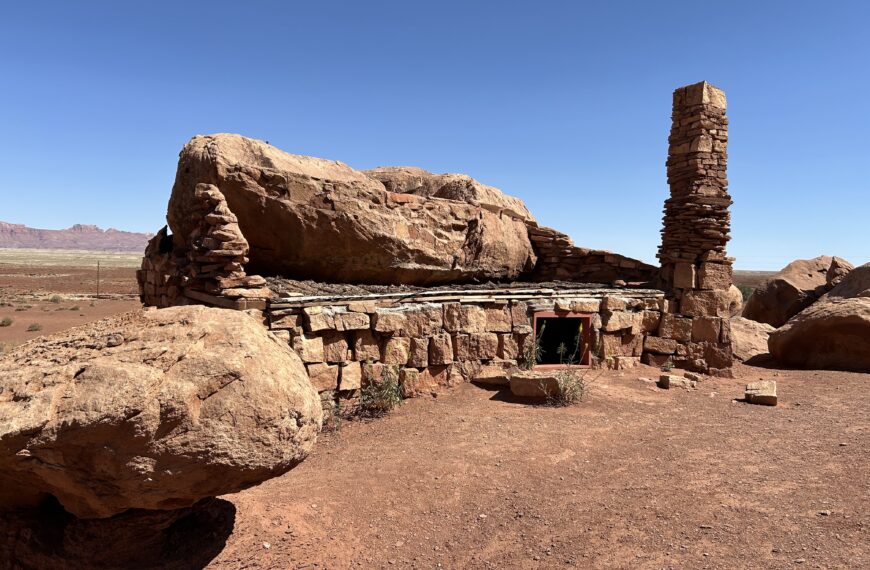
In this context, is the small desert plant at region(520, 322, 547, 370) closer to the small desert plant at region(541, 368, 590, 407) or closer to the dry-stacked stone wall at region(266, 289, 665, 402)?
the dry-stacked stone wall at region(266, 289, 665, 402)

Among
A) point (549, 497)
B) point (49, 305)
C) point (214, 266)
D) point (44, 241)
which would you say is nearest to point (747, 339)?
point (549, 497)

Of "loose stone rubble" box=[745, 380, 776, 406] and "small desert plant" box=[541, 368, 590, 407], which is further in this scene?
"loose stone rubble" box=[745, 380, 776, 406]

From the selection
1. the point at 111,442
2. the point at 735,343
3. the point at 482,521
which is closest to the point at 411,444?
the point at 482,521

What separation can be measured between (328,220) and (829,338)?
10.1m

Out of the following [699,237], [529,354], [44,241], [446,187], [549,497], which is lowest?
[549,497]

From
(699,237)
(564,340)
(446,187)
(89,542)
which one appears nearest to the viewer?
(89,542)

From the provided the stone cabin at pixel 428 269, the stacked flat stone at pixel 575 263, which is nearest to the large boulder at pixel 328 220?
the stone cabin at pixel 428 269

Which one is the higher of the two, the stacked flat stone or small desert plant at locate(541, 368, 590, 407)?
the stacked flat stone

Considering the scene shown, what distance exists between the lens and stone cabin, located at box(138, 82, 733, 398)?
757 cm

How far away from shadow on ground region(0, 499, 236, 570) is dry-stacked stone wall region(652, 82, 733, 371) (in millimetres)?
9367

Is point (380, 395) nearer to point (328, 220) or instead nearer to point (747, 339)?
point (328, 220)

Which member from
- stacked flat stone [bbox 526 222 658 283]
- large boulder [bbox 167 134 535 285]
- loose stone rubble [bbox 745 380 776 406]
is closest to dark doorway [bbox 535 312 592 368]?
stacked flat stone [bbox 526 222 658 283]

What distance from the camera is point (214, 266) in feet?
24.2

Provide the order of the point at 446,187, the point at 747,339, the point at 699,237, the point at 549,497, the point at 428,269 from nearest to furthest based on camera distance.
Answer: the point at 549,497, the point at 428,269, the point at 699,237, the point at 446,187, the point at 747,339
